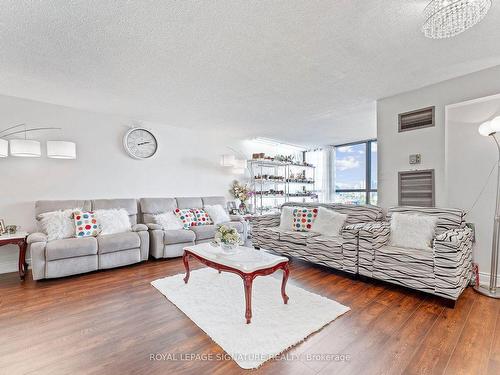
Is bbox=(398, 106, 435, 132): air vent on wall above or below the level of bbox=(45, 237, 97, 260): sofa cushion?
above

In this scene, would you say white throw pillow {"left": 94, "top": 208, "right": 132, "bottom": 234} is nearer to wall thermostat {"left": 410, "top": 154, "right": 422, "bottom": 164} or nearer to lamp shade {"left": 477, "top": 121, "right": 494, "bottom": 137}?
wall thermostat {"left": 410, "top": 154, "right": 422, "bottom": 164}

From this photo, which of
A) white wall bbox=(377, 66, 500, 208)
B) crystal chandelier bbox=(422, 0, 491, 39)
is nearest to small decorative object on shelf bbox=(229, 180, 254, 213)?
white wall bbox=(377, 66, 500, 208)

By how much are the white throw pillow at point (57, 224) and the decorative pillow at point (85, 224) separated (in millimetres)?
75

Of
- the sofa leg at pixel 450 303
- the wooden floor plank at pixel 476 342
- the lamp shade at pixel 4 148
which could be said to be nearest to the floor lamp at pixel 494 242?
the wooden floor plank at pixel 476 342

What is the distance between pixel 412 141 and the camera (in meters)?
3.38

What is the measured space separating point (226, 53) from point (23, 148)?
294 centimetres

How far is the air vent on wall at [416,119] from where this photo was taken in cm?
321

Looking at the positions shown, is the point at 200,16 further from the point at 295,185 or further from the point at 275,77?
the point at 295,185

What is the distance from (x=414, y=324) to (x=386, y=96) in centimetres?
291

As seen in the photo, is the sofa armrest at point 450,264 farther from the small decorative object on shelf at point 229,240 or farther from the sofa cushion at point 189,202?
the sofa cushion at point 189,202

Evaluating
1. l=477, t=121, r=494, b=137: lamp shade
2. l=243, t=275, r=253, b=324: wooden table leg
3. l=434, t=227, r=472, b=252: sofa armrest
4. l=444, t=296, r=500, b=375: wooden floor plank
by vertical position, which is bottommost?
l=444, t=296, r=500, b=375: wooden floor plank

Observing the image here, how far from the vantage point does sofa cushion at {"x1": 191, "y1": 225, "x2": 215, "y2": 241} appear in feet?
13.7

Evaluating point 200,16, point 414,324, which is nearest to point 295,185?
point 414,324

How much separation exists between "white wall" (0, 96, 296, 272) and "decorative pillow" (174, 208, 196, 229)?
2.08 feet
